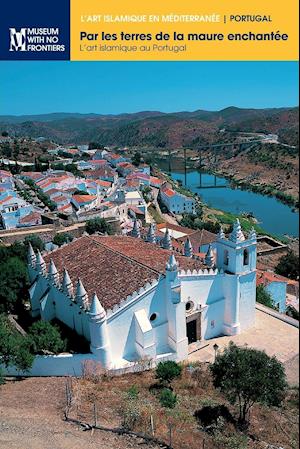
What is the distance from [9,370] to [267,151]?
8400 centimetres

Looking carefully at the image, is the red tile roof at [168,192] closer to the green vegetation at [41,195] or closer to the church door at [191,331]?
the green vegetation at [41,195]

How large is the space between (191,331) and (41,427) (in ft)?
Answer: 25.4

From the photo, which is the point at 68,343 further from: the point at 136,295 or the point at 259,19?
the point at 259,19

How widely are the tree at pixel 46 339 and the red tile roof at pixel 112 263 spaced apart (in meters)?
1.88

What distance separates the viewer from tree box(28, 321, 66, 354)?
14.5m

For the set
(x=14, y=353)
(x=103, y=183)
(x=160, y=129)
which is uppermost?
(x=160, y=129)

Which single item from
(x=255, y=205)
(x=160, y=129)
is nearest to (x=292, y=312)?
(x=255, y=205)

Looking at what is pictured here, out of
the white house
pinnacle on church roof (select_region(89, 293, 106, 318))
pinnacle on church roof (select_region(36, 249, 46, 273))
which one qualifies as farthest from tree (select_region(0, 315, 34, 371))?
the white house

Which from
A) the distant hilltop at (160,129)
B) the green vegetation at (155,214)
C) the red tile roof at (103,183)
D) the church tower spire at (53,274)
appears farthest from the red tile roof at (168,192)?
the distant hilltop at (160,129)

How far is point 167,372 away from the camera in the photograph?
1416 cm

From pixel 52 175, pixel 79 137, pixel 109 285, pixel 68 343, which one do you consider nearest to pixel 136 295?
pixel 109 285

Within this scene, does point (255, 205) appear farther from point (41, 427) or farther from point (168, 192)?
point (41, 427)

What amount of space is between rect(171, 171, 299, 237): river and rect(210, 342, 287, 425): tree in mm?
38335

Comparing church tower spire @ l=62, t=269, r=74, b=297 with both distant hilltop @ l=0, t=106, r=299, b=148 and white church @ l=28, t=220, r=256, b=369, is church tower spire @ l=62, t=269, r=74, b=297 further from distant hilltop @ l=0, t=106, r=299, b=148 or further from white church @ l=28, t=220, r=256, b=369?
distant hilltop @ l=0, t=106, r=299, b=148
